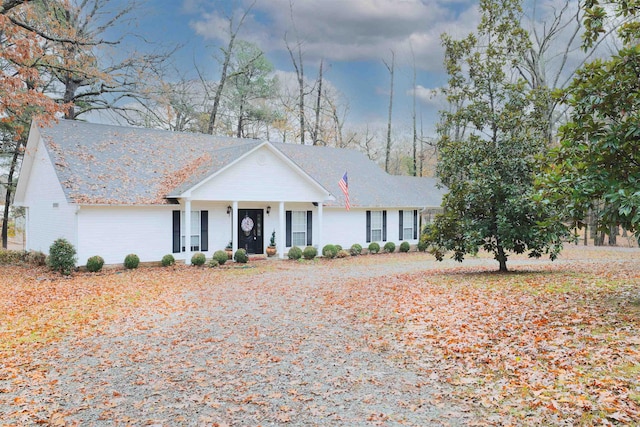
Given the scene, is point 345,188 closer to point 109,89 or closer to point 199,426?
point 109,89

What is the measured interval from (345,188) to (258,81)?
18.0 m

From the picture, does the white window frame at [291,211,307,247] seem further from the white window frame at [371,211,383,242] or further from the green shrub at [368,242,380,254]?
the white window frame at [371,211,383,242]

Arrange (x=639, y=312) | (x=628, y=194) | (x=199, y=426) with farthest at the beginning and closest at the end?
(x=639, y=312) < (x=628, y=194) < (x=199, y=426)

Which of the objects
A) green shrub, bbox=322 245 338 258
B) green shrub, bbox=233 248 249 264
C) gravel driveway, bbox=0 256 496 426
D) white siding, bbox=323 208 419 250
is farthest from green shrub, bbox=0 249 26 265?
gravel driveway, bbox=0 256 496 426

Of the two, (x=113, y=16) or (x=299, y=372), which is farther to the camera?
(x=113, y=16)

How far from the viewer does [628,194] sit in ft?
22.6

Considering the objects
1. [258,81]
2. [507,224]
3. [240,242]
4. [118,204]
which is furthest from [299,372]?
[258,81]

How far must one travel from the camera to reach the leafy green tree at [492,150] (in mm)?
13883

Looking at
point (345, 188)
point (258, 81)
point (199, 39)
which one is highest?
point (199, 39)

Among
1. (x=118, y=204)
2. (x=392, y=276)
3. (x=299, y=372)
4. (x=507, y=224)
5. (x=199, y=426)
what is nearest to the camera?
(x=199, y=426)

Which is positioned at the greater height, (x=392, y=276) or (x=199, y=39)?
(x=199, y=39)

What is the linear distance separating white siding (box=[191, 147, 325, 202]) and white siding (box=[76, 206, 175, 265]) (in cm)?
202

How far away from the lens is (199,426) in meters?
4.80

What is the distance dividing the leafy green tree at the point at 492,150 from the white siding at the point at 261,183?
8162mm
